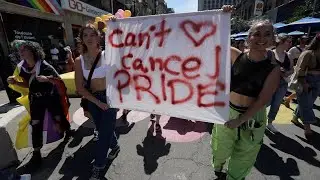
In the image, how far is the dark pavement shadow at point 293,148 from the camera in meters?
3.40

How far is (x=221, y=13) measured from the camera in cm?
198

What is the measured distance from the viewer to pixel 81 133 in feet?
14.5

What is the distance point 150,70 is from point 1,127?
89.4 inches

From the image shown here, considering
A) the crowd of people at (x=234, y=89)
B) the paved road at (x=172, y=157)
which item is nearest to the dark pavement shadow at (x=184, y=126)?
the paved road at (x=172, y=157)

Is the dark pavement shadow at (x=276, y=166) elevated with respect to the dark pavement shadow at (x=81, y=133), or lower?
lower

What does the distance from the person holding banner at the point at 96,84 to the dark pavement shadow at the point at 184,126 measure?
70.9 inches

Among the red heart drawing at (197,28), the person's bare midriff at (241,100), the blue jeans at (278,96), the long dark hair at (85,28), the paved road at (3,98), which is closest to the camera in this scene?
the red heart drawing at (197,28)

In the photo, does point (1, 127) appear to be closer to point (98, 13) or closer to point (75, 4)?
point (75, 4)

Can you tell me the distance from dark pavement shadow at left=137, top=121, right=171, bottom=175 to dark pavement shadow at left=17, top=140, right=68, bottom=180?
Result: 1.18 meters

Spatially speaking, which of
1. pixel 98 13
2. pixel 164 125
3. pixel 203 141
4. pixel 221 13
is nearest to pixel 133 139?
pixel 164 125

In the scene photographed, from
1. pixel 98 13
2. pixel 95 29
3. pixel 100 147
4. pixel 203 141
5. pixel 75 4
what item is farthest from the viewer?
pixel 98 13

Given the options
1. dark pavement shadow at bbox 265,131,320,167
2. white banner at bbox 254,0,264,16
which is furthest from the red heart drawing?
white banner at bbox 254,0,264,16

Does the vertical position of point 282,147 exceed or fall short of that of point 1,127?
it falls short

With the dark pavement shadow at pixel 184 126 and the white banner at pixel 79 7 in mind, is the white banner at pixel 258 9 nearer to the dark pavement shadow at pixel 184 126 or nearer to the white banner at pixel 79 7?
the white banner at pixel 79 7
